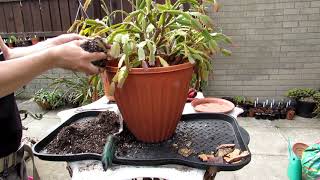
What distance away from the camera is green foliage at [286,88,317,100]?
164 inches

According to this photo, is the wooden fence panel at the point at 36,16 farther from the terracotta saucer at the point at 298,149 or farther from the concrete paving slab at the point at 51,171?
the terracotta saucer at the point at 298,149

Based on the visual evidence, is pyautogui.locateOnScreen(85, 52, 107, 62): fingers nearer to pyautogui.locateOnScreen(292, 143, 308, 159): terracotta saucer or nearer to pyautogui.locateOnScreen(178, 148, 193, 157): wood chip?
pyautogui.locateOnScreen(178, 148, 193, 157): wood chip

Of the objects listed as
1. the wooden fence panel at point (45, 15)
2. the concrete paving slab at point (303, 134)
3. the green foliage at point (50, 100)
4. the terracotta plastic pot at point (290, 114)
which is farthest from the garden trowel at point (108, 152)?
the wooden fence panel at point (45, 15)

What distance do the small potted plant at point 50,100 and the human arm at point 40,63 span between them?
12.5ft

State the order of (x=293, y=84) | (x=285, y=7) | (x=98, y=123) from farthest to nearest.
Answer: (x=293, y=84), (x=285, y=7), (x=98, y=123)

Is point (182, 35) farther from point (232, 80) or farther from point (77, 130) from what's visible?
point (232, 80)

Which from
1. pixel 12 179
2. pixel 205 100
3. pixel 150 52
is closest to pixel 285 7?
pixel 205 100

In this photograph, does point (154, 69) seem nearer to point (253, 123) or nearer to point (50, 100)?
point (253, 123)

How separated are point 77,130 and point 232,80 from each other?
3475 mm

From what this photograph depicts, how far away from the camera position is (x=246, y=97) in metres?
4.55

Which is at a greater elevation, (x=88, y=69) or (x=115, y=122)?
(x=88, y=69)

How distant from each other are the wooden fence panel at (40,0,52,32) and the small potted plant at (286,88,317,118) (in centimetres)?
391

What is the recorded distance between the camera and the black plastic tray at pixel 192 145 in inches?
43.5

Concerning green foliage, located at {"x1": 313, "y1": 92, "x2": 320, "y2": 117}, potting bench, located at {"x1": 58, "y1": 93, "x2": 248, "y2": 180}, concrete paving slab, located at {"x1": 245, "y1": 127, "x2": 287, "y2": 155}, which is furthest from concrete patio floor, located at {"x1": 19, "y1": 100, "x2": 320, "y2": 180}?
potting bench, located at {"x1": 58, "y1": 93, "x2": 248, "y2": 180}
